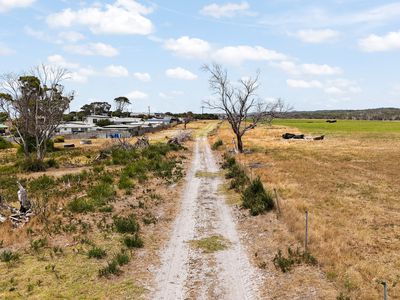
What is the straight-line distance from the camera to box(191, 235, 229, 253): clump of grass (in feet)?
42.5

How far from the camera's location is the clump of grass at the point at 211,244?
12939 mm

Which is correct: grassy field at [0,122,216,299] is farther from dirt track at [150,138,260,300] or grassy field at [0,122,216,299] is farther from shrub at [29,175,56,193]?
dirt track at [150,138,260,300]

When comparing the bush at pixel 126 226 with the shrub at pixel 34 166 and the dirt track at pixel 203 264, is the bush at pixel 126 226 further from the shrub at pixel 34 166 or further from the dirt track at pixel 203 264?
the shrub at pixel 34 166

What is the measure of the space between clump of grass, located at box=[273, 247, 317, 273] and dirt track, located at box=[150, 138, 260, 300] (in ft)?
2.33

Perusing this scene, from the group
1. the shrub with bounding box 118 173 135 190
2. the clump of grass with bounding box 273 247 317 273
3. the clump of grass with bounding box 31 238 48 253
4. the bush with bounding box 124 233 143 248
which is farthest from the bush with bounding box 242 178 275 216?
the clump of grass with bounding box 31 238 48 253

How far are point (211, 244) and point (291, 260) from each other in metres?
3.07

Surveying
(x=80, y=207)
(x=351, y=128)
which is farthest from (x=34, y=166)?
(x=351, y=128)

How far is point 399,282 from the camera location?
33.6ft

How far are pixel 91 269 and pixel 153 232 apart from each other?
13.2ft

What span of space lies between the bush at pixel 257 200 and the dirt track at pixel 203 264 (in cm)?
96

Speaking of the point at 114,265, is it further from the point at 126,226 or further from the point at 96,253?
the point at 126,226

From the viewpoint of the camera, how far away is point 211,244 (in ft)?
43.9

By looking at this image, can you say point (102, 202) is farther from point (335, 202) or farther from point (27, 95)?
point (27, 95)

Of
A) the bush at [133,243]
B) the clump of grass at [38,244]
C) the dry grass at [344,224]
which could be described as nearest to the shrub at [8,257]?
the clump of grass at [38,244]
